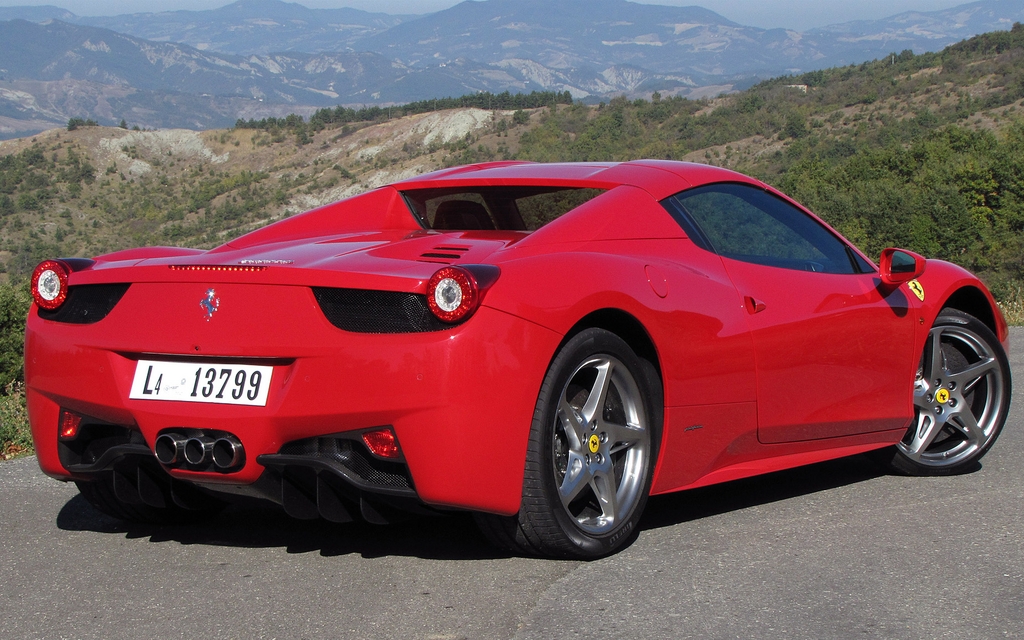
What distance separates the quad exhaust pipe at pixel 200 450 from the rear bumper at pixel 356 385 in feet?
0.09

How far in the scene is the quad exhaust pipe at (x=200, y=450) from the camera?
293cm

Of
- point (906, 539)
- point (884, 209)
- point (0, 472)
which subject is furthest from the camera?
point (884, 209)

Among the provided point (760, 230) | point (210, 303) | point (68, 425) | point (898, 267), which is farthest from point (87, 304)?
point (898, 267)

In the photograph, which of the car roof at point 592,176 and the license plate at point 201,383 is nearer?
the license plate at point 201,383

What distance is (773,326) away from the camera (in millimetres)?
3799

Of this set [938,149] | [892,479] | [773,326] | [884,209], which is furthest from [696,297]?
[938,149]

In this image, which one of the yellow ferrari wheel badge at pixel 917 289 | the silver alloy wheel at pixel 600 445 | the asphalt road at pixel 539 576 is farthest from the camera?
the yellow ferrari wheel badge at pixel 917 289

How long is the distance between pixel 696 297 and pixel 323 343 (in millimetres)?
1340

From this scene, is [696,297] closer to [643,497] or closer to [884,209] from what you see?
[643,497]

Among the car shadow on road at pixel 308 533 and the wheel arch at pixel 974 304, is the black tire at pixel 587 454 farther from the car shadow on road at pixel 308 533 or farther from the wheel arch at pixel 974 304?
the wheel arch at pixel 974 304

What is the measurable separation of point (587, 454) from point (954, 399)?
2270 mm

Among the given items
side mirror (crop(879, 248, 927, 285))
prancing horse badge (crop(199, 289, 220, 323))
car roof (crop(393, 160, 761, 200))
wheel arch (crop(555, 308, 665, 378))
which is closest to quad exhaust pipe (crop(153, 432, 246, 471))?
prancing horse badge (crop(199, 289, 220, 323))

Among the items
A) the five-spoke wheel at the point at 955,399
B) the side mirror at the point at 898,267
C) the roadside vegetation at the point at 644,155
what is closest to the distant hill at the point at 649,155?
the roadside vegetation at the point at 644,155

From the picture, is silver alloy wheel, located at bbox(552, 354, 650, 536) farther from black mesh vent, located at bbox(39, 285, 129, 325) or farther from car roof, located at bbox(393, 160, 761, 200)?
black mesh vent, located at bbox(39, 285, 129, 325)
